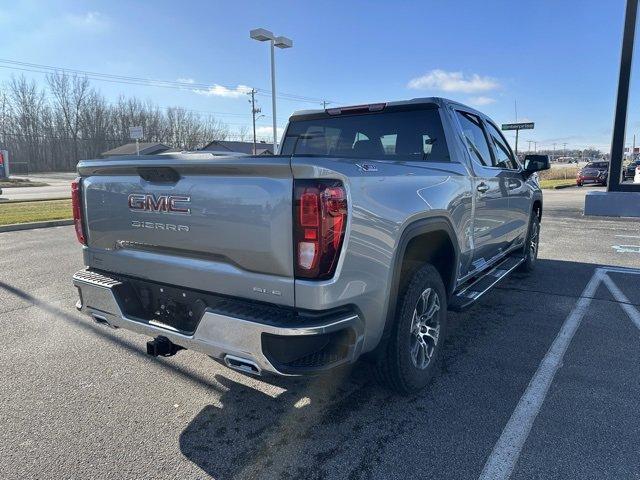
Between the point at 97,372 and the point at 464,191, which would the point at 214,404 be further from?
the point at 464,191

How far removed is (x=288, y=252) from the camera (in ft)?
7.13

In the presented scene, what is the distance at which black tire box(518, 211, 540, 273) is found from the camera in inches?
244

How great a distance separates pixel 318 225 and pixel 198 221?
732mm

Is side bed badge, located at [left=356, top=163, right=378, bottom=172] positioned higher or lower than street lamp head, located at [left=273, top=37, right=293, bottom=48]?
lower

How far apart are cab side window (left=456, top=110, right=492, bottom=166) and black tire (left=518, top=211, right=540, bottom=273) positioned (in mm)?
2096

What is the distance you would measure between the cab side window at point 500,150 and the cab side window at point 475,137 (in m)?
0.25

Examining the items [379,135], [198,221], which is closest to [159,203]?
[198,221]

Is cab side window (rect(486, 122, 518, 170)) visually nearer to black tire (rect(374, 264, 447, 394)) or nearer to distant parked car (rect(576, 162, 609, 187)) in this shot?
black tire (rect(374, 264, 447, 394))

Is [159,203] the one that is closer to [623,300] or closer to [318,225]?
[318,225]

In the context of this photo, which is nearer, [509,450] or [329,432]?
[509,450]

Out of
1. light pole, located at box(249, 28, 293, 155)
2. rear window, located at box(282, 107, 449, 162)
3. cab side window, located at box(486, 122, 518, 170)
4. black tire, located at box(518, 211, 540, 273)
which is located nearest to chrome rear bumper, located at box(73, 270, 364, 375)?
rear window, located at box(282, 107, 449, 162)

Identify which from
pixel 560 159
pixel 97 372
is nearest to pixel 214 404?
pixel 97 372

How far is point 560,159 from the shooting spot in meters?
129

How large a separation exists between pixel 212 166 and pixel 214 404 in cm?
160
